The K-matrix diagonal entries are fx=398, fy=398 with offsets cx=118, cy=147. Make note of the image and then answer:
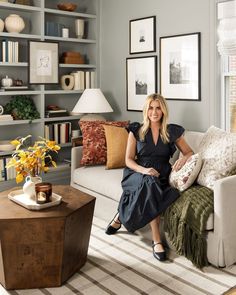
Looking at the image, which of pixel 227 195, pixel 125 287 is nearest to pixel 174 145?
pixel 227 195

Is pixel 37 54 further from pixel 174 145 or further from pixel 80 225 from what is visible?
pixel 80 225

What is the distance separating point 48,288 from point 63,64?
2.98 metres

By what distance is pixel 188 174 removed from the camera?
3131 mm

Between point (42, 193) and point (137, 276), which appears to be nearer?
point (42, 193)

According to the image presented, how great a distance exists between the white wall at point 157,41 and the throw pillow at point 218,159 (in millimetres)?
650

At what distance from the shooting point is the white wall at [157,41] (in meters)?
3.90

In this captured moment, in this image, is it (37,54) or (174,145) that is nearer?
(174,145)

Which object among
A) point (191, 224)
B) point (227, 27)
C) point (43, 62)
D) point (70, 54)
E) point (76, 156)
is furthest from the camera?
point (70, 54)

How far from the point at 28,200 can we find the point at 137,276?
0.92 meters

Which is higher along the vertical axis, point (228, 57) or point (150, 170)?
point (228, 57)

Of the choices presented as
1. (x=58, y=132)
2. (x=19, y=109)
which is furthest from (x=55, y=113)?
(x=19, y=109)

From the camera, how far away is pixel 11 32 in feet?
14.5

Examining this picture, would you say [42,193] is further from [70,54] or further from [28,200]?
[70,54]

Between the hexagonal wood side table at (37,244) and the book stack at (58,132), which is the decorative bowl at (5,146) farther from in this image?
the hexagonal wood side table at (37,244)
